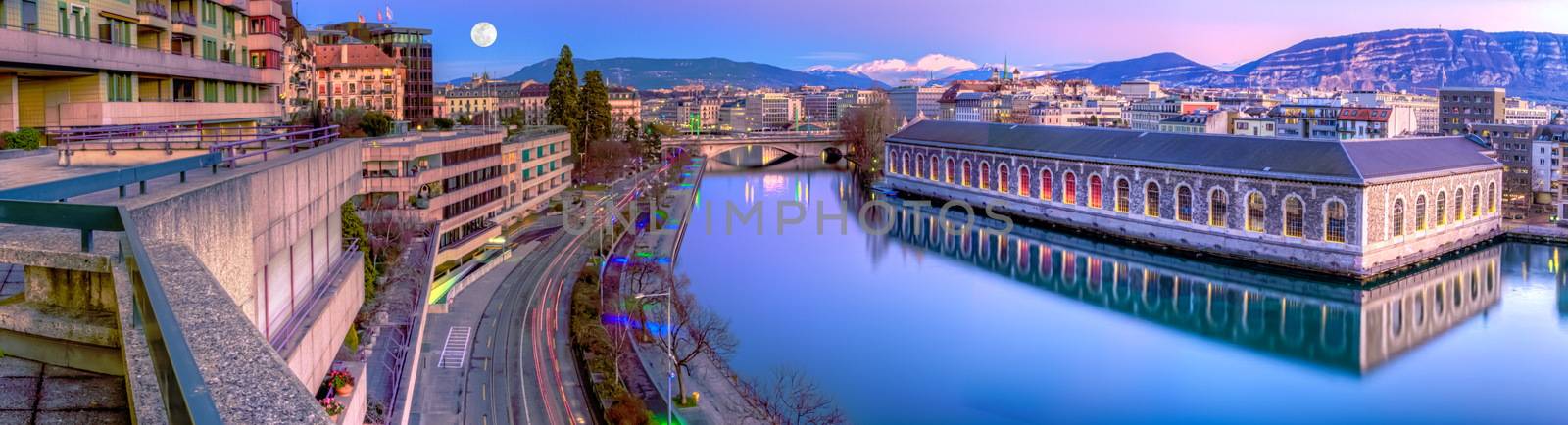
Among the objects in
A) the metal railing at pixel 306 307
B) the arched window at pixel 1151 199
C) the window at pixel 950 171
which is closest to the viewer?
the metal railing at pixel 306 307

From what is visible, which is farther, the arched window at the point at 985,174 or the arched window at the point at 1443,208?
the arched window at the point at 985,174

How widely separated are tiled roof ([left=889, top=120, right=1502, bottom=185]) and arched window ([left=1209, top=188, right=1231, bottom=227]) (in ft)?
1.85

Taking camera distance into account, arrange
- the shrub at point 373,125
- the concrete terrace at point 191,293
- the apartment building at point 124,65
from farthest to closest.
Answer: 1. the shrub at point 373,125
2. the apartment building at point 124,65
3. the concrete terrace at point 191,293

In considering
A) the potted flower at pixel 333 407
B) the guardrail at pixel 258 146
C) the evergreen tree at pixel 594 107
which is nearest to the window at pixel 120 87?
the guardrail at pixel 258 146

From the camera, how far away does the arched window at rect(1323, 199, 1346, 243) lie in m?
27.8

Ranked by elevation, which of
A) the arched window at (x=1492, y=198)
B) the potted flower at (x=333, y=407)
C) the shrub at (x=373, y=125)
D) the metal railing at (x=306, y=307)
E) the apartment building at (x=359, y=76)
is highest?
the apartment building at (x=359, y=76)

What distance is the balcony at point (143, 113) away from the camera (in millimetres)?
9891

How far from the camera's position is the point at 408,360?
12.1 metres

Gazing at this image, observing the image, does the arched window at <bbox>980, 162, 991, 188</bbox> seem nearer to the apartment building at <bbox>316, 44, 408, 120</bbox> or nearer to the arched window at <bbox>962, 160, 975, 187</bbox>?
the arched window at <bbox>962, 160, 975, 187</bbox>

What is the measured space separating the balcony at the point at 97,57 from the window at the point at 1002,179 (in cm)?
3148

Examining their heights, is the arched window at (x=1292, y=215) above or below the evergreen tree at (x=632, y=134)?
below

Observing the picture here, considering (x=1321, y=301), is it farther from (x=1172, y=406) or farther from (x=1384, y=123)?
(x=1384, y=123)

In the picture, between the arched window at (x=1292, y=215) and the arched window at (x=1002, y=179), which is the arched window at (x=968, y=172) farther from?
the arched window at (x=1292, y=215)

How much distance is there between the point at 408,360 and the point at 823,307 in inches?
478
